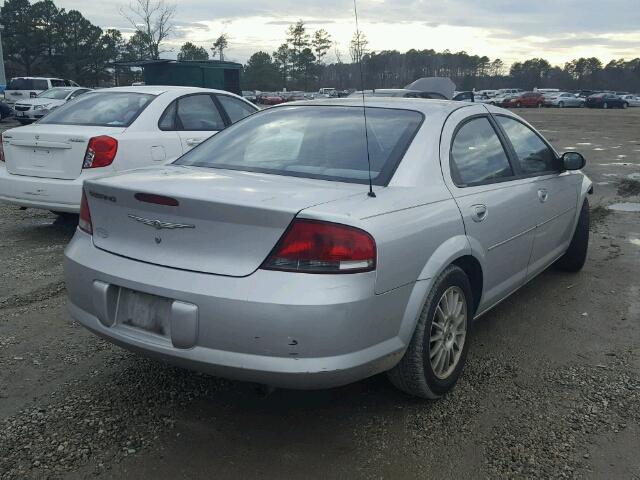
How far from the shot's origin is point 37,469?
255cm

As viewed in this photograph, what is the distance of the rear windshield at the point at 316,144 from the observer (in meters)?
3.15

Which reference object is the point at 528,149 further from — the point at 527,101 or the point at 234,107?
the point at 527,101

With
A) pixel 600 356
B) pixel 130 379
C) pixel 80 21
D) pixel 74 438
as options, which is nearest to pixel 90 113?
pixel 130 379

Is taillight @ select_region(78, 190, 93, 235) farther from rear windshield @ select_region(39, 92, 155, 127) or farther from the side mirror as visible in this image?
the side mirror

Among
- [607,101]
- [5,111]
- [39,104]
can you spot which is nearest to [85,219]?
[39,104]

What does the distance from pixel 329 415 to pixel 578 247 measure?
3.16 meters

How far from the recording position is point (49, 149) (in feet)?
19.5

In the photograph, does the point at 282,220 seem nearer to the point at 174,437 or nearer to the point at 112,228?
the point at 112,228

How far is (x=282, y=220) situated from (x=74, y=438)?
140 centimetres

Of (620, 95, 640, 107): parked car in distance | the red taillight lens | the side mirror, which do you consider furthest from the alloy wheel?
(620, 95, 640, 107): parked car in distance

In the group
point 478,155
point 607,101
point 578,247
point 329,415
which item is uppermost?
point 478,155

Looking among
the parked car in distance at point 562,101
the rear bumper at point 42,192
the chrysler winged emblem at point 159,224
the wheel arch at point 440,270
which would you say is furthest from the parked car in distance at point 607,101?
the chrysler winged emblem at point 159,224

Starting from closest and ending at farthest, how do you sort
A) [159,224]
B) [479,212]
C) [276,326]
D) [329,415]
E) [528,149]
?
[276,326], [159,224], [329,415], [479,212], [528,149]

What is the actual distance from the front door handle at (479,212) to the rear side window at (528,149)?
34.3 inches
